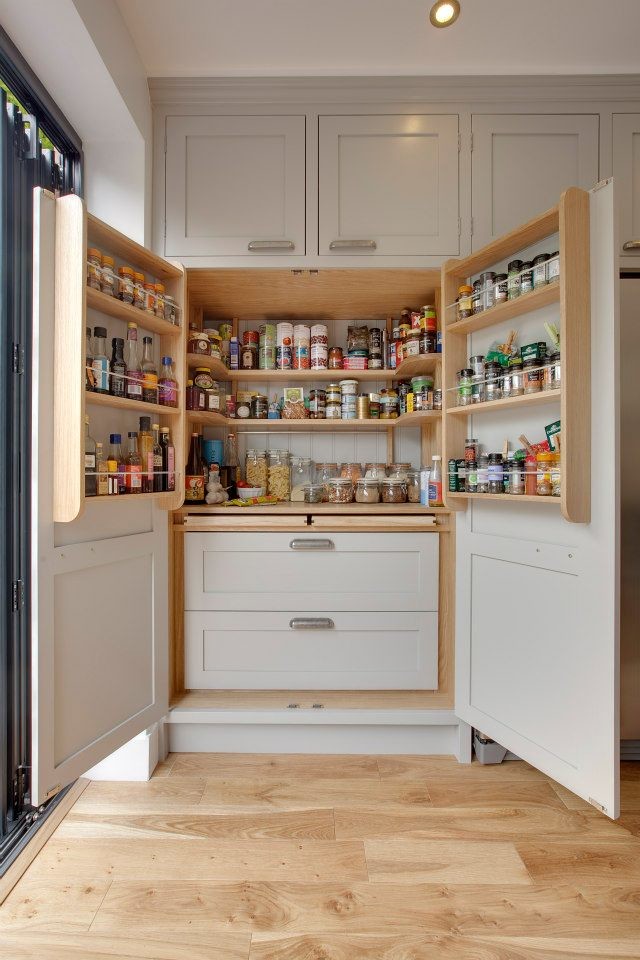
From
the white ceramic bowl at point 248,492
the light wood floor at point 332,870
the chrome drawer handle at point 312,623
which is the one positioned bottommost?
the light wood floor at point 332,870

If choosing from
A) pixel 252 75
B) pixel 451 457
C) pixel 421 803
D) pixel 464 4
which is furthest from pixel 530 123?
pixel 421 803

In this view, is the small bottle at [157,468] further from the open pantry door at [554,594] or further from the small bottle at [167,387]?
the open pantry door at [554,594]

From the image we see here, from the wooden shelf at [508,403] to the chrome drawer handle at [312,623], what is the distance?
3.10 ft

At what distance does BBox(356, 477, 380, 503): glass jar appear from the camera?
230cm

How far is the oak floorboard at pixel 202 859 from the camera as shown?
1.40 meters

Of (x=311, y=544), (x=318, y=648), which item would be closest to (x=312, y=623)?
(x=318, y=648)

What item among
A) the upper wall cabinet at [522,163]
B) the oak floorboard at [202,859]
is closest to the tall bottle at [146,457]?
the oak floorboard at [202,859]

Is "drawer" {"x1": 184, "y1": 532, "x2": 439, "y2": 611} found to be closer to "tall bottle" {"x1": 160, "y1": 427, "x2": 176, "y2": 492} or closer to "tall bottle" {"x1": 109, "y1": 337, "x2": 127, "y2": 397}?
"tall bottle" {"x1": 160, "y1": 427, "x2": 176, "y2": 492}

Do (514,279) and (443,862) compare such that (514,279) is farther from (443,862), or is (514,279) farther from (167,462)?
(443,862)

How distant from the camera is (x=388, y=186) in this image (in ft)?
6.42

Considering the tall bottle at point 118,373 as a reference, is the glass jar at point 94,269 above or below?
above

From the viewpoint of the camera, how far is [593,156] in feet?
6.28

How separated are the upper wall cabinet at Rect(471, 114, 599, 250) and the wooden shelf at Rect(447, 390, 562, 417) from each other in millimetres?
669

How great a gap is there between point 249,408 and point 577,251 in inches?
58.5
